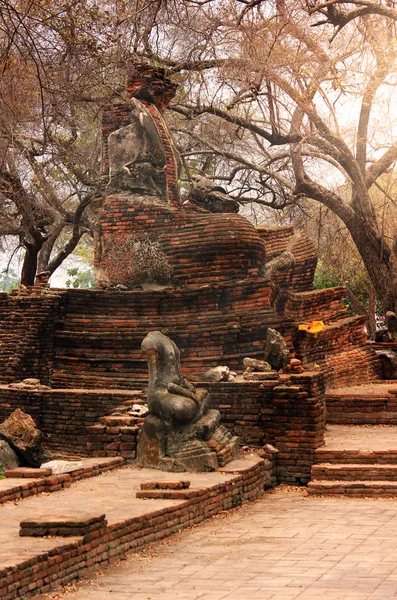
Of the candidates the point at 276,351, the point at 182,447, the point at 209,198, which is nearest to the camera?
the point at 182,447

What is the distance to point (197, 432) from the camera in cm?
1074

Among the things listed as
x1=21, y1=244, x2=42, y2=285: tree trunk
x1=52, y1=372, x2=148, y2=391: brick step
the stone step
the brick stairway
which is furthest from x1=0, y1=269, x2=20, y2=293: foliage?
the brick stairway

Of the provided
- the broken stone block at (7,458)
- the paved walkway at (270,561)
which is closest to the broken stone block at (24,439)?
the broken stone block at (7,458)

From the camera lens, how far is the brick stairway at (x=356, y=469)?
10820 mm

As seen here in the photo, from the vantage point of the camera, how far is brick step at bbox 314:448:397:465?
1123 centimetres

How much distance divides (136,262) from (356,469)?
4897mm

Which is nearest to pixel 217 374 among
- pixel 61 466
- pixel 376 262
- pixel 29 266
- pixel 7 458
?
pixel 61 466

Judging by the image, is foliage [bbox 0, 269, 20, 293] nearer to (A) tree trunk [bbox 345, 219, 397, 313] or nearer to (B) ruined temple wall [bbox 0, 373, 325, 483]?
(B) ruined temple wall [bbox 0, 373, 325, 483]

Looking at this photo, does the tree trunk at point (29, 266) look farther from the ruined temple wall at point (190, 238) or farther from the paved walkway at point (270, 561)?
the paved walkway at point (270, 561)

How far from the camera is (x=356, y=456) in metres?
11.3

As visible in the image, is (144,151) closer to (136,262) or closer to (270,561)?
(136,262)

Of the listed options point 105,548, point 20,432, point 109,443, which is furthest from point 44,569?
point 109,443

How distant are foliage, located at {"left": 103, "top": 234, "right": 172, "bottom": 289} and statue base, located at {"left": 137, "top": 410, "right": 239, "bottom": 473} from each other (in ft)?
12.6

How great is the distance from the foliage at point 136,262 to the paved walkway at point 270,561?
5.05 m
